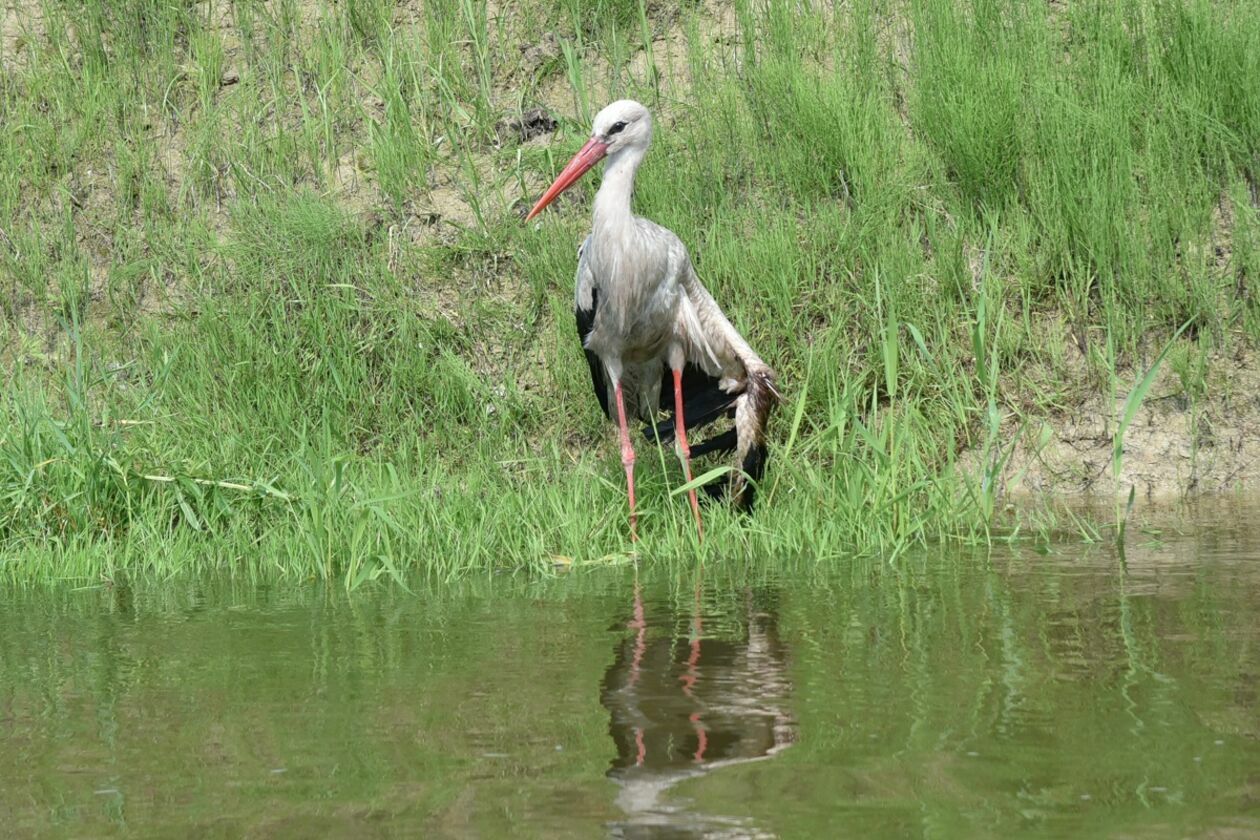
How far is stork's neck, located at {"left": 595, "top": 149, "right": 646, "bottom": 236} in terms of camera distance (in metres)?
5.74

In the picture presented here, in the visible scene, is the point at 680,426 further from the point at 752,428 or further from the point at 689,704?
the point at 689,704

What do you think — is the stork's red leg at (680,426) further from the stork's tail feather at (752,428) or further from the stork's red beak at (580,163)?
the stork's red beak at (580,163)

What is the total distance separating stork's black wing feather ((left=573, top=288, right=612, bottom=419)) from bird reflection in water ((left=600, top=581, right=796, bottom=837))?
2.10 metres

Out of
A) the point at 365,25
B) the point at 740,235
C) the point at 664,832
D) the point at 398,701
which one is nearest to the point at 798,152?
the point at 740,235

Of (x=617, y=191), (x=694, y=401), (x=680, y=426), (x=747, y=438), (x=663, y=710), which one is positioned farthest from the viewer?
(x=694, y=401)

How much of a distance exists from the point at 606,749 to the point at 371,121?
5.85 metres

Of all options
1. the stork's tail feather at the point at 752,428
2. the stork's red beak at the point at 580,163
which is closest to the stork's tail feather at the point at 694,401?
the stork's tail feather at the point at 752,428

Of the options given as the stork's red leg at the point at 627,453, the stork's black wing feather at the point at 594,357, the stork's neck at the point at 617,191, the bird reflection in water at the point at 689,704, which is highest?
the stork's neck at the point at 617,191

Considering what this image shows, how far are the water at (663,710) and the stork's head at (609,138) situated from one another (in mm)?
2082

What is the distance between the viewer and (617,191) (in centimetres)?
579

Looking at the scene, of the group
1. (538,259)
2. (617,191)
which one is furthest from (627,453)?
(538,259)

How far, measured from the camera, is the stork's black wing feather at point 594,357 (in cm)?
589

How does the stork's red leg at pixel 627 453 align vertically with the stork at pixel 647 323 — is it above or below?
below

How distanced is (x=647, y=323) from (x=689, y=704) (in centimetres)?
308
